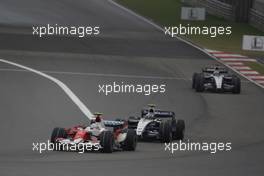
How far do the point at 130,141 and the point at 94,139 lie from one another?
855 mm

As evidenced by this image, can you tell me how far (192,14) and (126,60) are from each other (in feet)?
54.8

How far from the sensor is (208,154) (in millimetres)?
25719

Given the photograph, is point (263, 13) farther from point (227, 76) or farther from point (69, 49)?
point (227, 76)

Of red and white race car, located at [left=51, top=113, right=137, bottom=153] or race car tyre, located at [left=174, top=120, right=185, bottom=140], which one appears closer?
red and white race car, located at [left=51, top=113, right=137, bottom=153]

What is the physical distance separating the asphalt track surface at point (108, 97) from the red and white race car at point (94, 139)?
1.11ft

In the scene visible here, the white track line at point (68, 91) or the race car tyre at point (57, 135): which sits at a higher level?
the white track line at point (68, 91)
